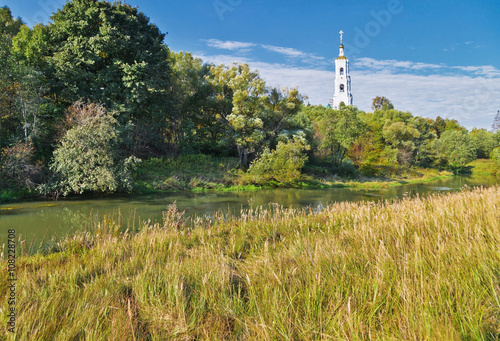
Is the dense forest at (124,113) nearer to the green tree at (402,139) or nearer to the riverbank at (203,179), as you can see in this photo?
the riverbank at (203,179)

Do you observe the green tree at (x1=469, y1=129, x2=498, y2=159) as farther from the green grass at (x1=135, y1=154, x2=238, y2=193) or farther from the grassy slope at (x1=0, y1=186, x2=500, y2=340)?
the grassy slope at (x1=0, y1=186, x2=500, y2=340)

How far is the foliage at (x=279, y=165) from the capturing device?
84.2 feet

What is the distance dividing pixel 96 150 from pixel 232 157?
50.4ft

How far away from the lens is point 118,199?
1708 centimetres

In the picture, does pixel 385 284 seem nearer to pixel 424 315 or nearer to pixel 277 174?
pixel 424 315

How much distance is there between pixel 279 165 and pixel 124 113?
1359cm

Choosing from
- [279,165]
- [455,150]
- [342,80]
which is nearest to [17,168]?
[279,165]

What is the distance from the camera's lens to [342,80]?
354 ft

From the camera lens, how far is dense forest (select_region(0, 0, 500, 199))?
1667 cm

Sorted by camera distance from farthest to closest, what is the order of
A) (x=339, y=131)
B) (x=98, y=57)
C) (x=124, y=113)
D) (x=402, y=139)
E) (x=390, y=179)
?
1. (x=402, y=139)
2. (x=339, y=131)
3. (x=390, y=179)
4. (x=124, y=113)
5. (x=98, y=57)

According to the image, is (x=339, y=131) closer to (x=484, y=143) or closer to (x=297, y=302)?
(x=297, y=302)

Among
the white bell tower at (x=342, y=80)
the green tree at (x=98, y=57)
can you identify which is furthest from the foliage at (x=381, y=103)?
the green tree at (x=98, y=57)

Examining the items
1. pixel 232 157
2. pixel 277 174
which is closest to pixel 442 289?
pixel 277 174

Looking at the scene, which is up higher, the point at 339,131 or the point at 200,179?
the point at 339,131
